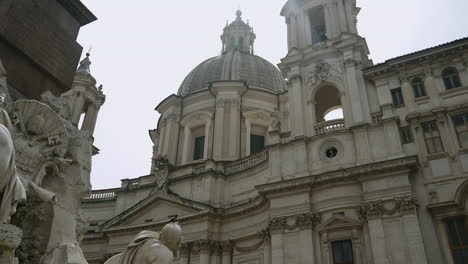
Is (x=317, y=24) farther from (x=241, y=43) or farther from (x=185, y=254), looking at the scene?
(x=241, y=43)

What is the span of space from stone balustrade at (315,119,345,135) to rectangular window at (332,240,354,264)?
547 cm

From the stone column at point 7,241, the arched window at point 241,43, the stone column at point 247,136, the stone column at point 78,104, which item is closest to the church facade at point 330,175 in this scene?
the stone column at point 247,136

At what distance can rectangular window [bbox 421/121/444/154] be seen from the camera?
17.2m

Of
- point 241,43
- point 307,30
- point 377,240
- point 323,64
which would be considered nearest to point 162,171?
point 323,64

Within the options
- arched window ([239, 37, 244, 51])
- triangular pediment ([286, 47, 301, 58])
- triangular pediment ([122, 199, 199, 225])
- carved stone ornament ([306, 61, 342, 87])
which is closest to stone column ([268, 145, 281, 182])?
carved stone ornament ([306, 61, 342, 87])

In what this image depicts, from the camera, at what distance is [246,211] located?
21312mm

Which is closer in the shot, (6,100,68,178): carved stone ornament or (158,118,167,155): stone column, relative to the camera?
(6,100,68,178): carved stone ornament

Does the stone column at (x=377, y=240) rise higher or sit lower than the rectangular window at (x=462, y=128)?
lower

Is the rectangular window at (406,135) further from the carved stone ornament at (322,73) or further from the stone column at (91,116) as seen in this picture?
the stone column at (91,116)

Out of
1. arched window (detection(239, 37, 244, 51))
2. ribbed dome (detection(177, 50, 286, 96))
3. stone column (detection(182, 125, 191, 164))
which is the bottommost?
stone column (detection(182, 125, 191, 164))

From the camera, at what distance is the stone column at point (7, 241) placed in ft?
11.7

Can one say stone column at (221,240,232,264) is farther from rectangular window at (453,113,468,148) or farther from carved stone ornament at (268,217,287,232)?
rectangular window at (453,113,468,148)

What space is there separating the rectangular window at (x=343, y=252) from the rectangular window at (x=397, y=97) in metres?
6.94

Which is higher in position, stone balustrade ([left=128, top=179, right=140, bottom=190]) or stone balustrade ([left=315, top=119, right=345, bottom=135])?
stone balustrade ([left=315, top=119, right=345, bottom=135])
